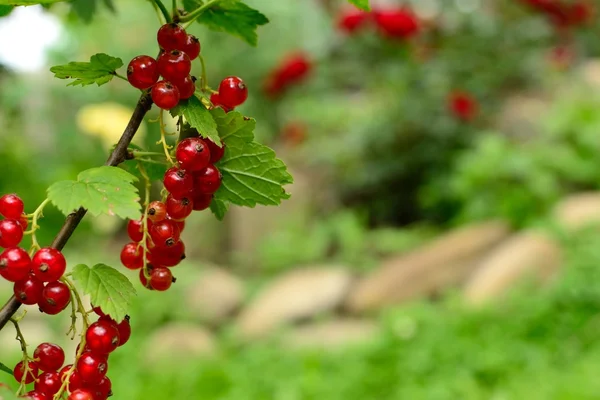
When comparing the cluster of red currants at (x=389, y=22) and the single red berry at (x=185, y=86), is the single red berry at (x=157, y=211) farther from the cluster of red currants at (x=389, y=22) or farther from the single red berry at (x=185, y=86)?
the cluster of red currants at (x=389, y=22)

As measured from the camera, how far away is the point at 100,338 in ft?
1.38

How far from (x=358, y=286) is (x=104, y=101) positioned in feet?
9.49

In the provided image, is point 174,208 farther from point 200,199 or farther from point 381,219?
point 381,219

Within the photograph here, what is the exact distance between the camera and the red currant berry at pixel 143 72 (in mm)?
434

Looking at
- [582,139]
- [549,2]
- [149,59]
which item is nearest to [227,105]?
[149,59]

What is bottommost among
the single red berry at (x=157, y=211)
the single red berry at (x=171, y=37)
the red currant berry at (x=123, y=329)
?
the red currant berry at (x=123, y=329)

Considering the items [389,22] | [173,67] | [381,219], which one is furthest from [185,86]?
[381,219]

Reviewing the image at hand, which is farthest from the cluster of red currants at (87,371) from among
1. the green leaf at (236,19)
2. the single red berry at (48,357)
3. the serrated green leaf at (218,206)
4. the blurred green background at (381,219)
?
the blurred green background at (381,219)

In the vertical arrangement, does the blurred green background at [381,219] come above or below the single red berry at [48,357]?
above

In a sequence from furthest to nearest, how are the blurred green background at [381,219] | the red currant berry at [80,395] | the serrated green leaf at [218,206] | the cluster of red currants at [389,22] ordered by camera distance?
the cluster of red currants at [389,22], the blurred green background at [381,219], the serrated green leaf at [218,206], the red currant berry at [80,395]

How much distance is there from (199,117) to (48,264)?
0.38ft

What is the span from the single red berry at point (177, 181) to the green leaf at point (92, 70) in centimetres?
7

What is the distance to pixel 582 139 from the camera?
13.4 feet

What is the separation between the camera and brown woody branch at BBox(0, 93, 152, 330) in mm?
406
